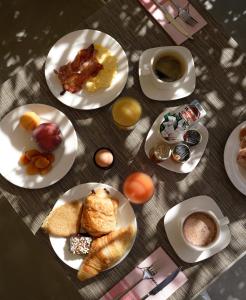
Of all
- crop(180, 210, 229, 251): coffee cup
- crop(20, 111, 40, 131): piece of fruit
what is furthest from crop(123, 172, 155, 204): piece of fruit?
crop(20, 111, 40, 131): piece of fruit

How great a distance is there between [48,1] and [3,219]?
3.80 feet

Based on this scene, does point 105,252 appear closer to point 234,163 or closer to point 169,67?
point 234,163

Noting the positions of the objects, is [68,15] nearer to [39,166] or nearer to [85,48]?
[85,48]

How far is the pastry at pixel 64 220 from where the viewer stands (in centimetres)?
129

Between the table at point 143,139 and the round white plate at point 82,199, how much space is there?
28 mm

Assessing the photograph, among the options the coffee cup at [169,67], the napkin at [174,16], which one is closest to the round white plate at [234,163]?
the coffee cup at [169,67]

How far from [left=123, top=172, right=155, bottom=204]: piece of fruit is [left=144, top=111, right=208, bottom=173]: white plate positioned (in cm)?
7

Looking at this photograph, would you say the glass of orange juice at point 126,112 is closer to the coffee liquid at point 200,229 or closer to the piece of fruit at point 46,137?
the piece of fruit at point 46,137

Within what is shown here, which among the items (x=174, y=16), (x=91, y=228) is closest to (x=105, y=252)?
(x=91, y=228)

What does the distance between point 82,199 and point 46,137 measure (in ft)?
0.73

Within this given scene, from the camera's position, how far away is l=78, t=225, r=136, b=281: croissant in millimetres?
1260

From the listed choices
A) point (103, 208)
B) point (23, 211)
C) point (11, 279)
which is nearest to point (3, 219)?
point (11, 279)

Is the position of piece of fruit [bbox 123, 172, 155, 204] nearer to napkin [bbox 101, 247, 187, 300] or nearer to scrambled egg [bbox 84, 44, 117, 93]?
napkin [bbox 101, 247, 187, 300]

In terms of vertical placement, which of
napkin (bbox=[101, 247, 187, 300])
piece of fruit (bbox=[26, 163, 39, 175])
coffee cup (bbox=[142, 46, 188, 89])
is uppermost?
piece of fruit (bbox=[26, 163, 39, 175])
